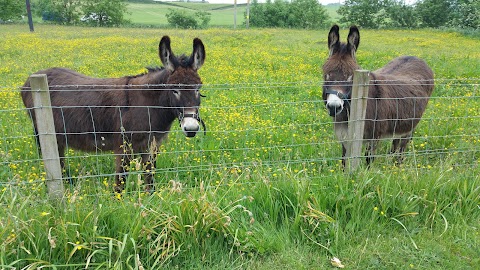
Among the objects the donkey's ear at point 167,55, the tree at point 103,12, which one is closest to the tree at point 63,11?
the tree at point 103,12

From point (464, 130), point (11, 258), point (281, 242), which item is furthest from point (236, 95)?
point (11, 258)

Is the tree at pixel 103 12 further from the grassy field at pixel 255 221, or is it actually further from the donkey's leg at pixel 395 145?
the grassy field at pixel 255 221

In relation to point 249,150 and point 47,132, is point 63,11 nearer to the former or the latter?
point 249,150

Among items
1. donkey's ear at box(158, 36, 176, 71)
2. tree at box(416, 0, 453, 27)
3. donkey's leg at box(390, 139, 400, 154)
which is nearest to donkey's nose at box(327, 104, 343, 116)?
donkey's ear at box(158, 36, 176, 71)

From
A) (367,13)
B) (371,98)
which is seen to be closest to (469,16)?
(367,13)

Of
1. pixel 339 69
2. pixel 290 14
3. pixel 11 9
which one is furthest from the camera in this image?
pixel 11 9

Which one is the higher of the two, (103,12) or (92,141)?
(103,12)

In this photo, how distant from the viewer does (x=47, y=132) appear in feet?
9.67

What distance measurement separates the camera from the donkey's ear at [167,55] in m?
3.70

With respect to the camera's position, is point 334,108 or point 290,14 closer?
point 334,108

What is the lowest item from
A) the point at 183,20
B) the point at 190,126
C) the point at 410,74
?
the point at 190,126

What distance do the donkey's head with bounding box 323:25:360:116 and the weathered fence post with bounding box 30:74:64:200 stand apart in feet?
8.67

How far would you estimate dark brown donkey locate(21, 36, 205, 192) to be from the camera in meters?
3.74

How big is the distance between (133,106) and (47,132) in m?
1.06
